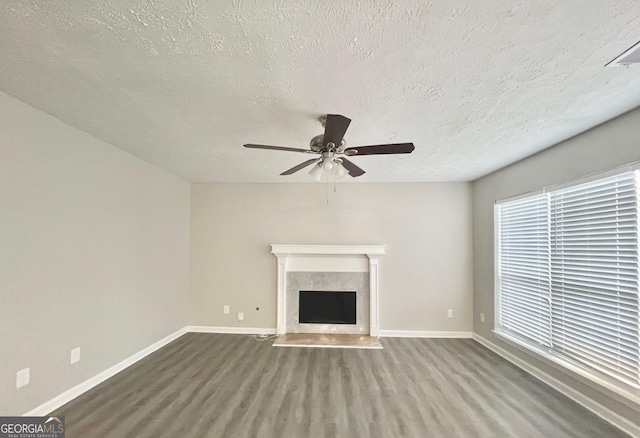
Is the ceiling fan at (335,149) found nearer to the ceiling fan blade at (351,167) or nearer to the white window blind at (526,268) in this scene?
the ceiling fan blade at (351,167)

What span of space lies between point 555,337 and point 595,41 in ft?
9.33

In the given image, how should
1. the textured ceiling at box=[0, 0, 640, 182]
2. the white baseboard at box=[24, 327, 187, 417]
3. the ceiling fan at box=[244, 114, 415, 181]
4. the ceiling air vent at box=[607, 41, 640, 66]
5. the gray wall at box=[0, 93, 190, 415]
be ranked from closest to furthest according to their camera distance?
the textured ceiling at box=[0, 0, 640, 182]
the ceiling air vent at box=[607, 41, 640, 66]
the ceiling fan at box=[244, 114, 415, 181]
the gray wall at box=[0, 93, 190, 415]
the white baseboard at box=[24, 327, 187, 417]

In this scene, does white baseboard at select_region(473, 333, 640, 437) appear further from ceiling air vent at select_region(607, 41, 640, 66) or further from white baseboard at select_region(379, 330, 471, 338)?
ceiling air vent at select_region(607, 41, 640, 66)

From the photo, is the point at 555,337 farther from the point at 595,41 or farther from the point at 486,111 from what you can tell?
the point at 595,41

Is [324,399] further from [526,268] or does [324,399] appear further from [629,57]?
[629,57]

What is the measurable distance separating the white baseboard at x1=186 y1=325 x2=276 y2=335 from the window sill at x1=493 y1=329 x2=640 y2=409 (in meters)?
3.43

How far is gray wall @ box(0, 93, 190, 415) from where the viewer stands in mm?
2252

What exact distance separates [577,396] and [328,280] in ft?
10.5

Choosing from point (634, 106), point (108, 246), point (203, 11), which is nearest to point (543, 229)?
point (634, 106)

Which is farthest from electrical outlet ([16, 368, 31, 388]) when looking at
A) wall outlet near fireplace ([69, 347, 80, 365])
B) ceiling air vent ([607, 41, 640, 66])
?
ceiling air vent ([607, 41, 640, 66])

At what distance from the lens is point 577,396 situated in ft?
9.31

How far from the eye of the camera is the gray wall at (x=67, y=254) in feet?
7.39

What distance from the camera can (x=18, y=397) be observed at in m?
2.28

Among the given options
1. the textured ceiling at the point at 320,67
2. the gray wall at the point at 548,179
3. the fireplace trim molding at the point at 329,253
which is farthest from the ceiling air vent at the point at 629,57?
the fireplace trim molding at the point at 329,253
